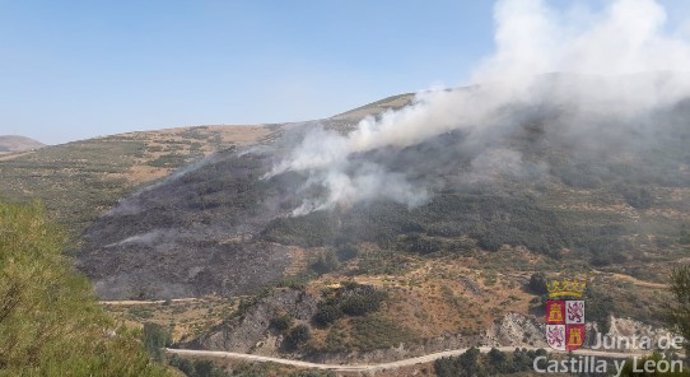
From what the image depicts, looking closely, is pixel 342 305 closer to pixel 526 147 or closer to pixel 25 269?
pixel 25 269

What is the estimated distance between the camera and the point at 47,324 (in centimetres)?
→ 1758

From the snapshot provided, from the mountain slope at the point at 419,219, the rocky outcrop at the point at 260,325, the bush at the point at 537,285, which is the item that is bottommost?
the rocky outcrop at the point at 260,325

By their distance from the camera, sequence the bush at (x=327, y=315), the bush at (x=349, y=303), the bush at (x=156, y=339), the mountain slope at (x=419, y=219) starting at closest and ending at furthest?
the bush at (x=156, y=339), the bush at (x=327, y=315), the bush at (x=349, y=303), the mountain slope at (x=419, y=219)

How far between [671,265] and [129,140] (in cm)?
16679

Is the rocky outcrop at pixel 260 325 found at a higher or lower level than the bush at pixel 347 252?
lower

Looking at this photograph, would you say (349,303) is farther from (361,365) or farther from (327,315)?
(361,365)

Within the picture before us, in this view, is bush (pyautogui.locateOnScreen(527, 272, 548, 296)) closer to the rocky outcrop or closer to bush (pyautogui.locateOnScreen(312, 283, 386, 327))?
bush (pyautogui.locateOnScreen(312, 283, 386, 327))

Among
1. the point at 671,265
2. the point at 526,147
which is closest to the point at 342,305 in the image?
the point at 671,265

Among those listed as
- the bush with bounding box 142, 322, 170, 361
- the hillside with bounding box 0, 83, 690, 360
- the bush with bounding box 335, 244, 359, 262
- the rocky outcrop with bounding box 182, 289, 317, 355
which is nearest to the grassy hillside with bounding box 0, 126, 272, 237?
the hillside with bounding box 0, 83, 690, 360

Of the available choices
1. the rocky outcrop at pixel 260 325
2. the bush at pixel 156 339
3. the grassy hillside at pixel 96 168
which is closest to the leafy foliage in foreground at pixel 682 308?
the rocky outcrop at pixel 260 325

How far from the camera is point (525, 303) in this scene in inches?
2191

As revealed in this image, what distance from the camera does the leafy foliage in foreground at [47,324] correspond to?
15.3m

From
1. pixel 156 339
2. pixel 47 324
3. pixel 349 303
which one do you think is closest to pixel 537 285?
pixel 349 303

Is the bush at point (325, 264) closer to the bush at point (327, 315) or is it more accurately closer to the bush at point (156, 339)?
the bush at point (327, 315)
